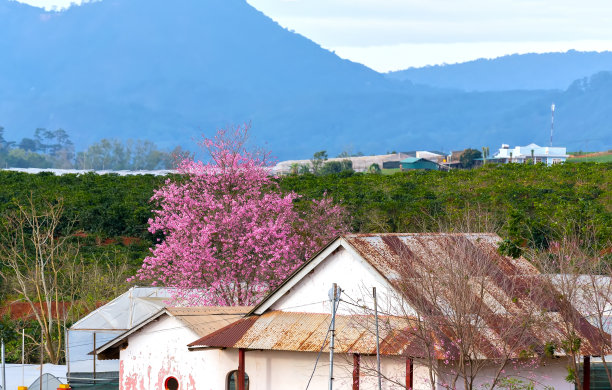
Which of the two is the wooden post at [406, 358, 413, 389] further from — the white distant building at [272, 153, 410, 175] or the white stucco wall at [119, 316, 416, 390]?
the white distant building at [272, 153, 410, 175]

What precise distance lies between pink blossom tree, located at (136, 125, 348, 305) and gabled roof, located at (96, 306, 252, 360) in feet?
19.9

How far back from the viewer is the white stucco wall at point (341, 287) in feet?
80.5

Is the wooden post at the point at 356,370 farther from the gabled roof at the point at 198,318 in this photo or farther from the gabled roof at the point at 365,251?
the gabled roof at the point at 198,318

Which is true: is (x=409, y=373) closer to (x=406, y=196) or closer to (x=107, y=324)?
(x=107, y=324)

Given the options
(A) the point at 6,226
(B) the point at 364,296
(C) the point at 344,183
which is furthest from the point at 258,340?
(C) the point at 344,183

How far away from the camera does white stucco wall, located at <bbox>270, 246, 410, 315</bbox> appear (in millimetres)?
24531

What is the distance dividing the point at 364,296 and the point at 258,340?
106 inches

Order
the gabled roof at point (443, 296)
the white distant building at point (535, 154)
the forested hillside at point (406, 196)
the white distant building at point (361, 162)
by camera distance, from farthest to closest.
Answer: the white distant building at point (535, 154) → the white distant building at point (361, 162) → the forested hillside at point (406, 196) → the gabled roof at point (443, 296)

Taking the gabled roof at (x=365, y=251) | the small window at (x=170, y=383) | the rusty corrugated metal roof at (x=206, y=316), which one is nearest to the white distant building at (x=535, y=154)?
the rusty corrugated metal roof at (x=206, y=316)

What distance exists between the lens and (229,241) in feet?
118

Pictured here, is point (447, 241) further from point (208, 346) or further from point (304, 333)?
point (208, 346)

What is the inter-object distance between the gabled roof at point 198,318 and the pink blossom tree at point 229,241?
19.9ft

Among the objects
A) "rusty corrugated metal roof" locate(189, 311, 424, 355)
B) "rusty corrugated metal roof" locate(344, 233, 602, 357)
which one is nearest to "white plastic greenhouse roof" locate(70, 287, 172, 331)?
"rusty corrugated metal roof" locate(189, 311, 424, 355)

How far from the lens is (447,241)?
26.1m
